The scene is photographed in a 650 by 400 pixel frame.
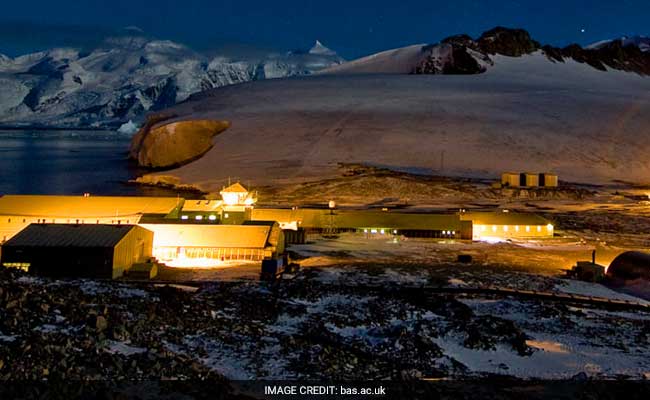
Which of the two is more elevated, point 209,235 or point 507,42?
point 507,42

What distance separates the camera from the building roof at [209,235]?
25750 millimetres

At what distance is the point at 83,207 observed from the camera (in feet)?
107

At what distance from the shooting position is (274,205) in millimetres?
47625

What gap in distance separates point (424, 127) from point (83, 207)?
58.6 m

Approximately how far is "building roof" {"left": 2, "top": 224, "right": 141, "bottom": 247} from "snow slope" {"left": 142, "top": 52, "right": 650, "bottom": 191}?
132 ft

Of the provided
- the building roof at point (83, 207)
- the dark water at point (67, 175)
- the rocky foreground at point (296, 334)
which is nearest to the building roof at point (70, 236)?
the rocky foreground at point (296, 334)

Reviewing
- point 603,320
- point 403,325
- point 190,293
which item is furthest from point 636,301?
point 190,293

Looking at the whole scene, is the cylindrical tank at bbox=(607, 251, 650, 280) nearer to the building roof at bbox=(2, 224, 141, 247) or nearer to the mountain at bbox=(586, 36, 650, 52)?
the building roof at bbox=(2, 224, 141, 247)

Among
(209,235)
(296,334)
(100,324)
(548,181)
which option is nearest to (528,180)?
(548,181)

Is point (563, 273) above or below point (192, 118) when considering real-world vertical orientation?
below

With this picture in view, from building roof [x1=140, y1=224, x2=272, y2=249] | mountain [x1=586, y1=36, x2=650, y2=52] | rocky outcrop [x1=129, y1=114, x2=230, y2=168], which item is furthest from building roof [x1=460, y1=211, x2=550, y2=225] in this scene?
mountain [x1=586, y1=36, x2=650, y2=52]

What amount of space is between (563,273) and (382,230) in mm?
11390

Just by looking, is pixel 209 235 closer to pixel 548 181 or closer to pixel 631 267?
pixel 631 267

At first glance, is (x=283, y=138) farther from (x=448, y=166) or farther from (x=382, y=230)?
(x=382, y=230)
